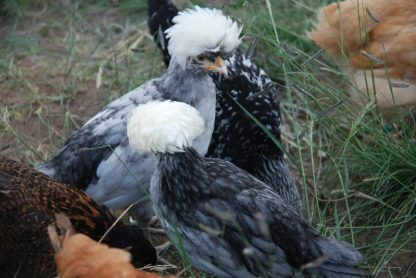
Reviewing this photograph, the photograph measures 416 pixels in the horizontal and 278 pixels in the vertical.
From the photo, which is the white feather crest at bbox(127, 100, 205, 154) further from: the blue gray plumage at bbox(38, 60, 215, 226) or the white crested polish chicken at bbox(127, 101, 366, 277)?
the blue gray plumage at bbox(38, 60, 215, 226)

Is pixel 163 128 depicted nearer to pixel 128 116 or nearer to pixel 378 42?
pixel 128 116

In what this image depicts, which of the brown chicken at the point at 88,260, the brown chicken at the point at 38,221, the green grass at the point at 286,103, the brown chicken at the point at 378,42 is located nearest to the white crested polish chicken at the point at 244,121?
the green grass at the point at 286,103

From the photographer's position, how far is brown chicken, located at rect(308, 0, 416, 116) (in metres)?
3.13

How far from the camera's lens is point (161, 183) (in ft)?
7.72

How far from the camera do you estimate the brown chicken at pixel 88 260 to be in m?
1.82

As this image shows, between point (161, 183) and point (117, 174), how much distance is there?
485mm

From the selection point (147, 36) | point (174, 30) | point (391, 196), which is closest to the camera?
point (174, 30)

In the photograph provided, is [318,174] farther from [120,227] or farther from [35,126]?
[35,126]

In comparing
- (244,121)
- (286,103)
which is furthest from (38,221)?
(286,103)

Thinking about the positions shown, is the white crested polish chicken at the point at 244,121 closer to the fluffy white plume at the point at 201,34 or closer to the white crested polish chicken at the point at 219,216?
the fluffy white plume at the point at 201,34

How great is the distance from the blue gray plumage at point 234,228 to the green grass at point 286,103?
1.20ft

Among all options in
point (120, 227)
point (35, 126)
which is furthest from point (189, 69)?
point (35, 126)

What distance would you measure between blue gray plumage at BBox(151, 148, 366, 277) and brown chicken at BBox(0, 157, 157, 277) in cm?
22

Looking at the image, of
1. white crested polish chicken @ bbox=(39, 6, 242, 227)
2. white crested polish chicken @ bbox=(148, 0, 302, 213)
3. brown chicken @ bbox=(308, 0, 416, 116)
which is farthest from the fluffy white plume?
brown chicken @ bbox=(308, 0, 416, 116)
